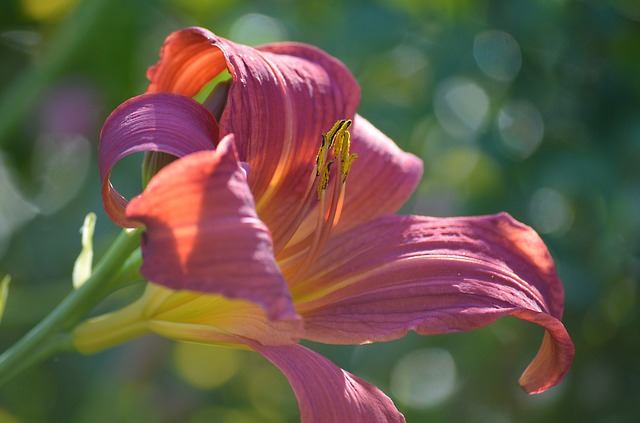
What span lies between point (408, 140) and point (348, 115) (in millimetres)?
866

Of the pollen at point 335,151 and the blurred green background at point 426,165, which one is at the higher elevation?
the pollen at point 335,151

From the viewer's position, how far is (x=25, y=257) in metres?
2.40

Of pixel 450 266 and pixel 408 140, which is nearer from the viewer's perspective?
pixel 450 266

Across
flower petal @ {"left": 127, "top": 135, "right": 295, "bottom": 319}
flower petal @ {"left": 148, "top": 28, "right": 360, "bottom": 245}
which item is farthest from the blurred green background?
flower petal @ {"left": 127, "top": 135, "right": 295, "bottom": 319}

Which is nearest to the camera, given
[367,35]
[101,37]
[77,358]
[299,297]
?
[299,297]

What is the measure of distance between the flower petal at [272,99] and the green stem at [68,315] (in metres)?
0.18

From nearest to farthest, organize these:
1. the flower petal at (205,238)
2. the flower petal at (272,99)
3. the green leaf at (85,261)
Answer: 1. the flower petal at (205,238)
2. the flower petal at (272,99)
3. the green leaf at (85,261)

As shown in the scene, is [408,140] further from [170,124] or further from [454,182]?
[170,124]

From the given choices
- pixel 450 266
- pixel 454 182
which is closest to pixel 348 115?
pixel 450 266

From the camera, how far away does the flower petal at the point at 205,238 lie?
745mm

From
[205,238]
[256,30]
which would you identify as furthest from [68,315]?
[256,30]

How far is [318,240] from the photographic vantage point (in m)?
1.10

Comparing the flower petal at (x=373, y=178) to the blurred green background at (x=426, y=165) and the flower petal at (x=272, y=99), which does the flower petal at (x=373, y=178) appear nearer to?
the flower petal at (x=272, y=99)

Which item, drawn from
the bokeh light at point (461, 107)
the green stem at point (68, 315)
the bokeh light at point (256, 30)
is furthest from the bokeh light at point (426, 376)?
the green stem at point (68, 315)
